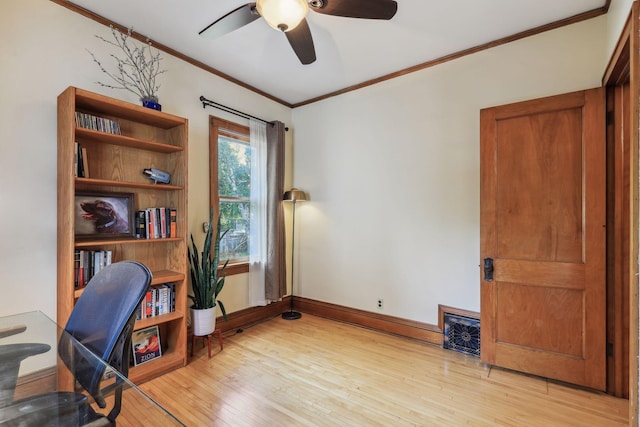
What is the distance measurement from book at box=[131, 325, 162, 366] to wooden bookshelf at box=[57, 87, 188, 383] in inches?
2.9

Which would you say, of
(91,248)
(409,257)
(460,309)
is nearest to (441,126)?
(409,257)

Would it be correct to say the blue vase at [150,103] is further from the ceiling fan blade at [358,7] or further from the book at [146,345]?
the book at [146,345]

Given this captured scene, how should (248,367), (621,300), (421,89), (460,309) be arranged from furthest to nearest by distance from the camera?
(421,89) < (460,309) < (248,367) < (621,300)

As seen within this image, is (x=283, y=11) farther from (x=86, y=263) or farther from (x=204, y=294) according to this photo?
(x=204, y=294)

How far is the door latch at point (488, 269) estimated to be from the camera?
236 centimetres

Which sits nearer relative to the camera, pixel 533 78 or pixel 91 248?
pixel 91 248

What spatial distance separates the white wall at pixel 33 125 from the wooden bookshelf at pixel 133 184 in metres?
0.09

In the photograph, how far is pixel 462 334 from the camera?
2.62 m

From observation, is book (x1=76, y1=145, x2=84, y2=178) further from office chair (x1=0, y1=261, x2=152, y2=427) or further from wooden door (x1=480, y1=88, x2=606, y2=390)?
wooden door (x1=480, y1=88, x2=606, y2=390)

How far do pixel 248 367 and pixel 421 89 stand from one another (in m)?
3.00

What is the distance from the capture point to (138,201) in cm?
241

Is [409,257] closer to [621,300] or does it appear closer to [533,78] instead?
[621,300]

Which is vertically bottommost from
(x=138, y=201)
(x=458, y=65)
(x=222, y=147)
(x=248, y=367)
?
(x=248, y=367)

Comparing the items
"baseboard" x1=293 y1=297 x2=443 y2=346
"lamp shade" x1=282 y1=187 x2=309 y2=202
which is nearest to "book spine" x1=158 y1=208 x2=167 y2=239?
"lamp shade" x1=282 y1=187 x2=309 y2=202
